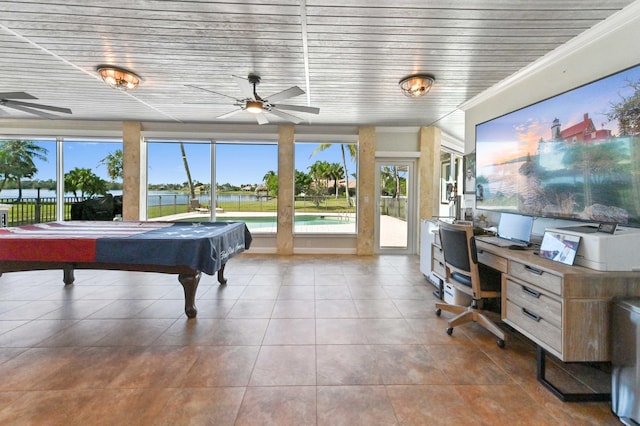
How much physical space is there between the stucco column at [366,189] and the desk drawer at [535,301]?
3.76 m

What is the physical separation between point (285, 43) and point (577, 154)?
276cm

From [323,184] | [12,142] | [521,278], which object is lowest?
[521,278]

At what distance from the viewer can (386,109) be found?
4.85 m

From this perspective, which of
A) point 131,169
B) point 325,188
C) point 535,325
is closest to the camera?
point 535,325

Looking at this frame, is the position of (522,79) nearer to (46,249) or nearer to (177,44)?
(177,44)

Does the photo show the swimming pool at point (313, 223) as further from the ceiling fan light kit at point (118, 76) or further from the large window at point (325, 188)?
the ceiling fan light kit at point (118, 76)

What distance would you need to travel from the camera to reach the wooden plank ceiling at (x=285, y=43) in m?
2.25

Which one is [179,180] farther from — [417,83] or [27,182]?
[417,83]

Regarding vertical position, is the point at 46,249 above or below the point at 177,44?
below

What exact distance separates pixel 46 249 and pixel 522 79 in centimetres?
523

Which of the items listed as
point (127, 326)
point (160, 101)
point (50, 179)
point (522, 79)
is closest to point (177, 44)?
point (160, 101)

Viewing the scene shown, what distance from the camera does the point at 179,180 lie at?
6.39 metres

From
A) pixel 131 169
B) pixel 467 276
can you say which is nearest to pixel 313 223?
pixel 131 169

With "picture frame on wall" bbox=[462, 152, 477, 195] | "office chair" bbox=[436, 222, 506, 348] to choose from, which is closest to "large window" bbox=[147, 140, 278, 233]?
"picture frame on wall" bbox=[462, 152, 477, 195]
